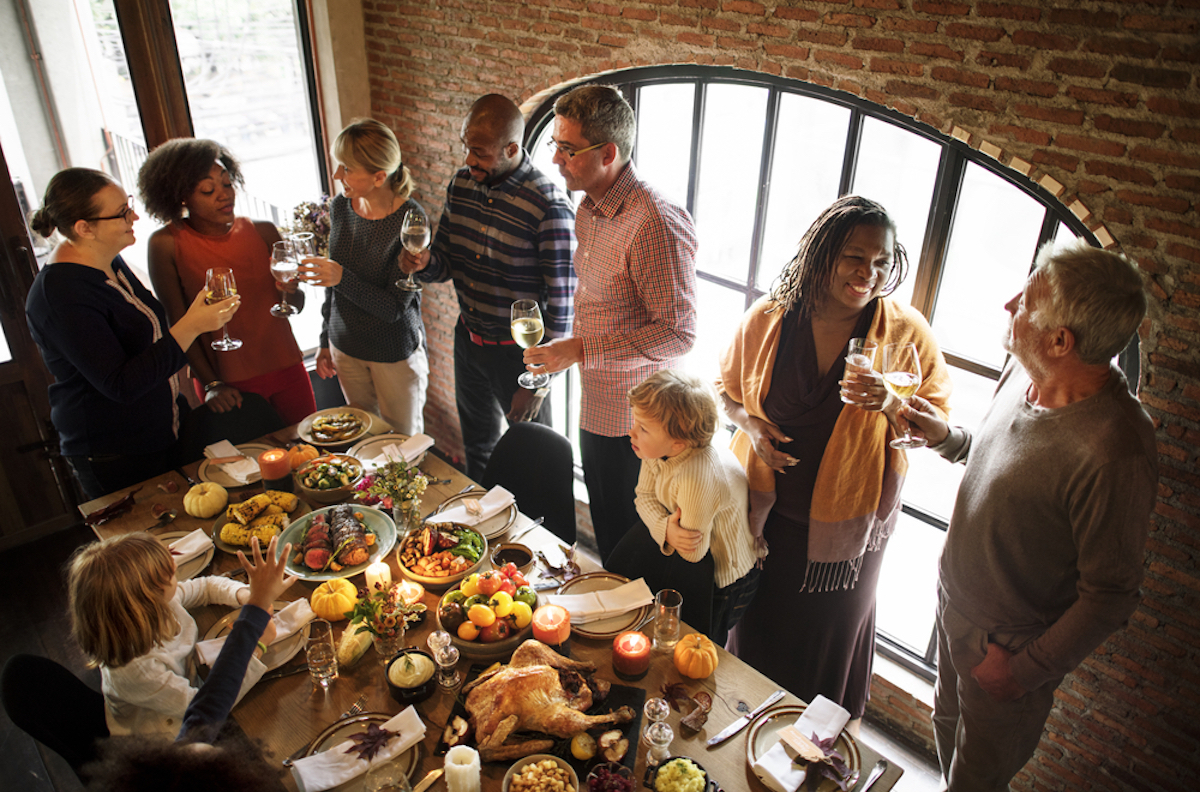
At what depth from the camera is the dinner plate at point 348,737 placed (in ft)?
5.90

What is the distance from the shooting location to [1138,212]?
2.21 metres

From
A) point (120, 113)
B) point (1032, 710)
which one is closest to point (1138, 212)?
point (1032, 710)

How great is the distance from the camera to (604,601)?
7.50 feet

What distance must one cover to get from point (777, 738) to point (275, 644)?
144cm

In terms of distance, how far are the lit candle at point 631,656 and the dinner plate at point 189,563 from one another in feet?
4.72

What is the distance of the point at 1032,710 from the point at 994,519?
64 centimetres

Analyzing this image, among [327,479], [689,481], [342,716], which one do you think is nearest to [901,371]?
[689,481]

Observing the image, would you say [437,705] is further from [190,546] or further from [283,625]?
[190,546]

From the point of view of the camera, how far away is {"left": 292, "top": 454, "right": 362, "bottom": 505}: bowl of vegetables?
2773mm

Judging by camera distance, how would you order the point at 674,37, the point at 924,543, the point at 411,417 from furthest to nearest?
the point at 411,417
the point at 924,543
the point at 674,37

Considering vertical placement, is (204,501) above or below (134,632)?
below

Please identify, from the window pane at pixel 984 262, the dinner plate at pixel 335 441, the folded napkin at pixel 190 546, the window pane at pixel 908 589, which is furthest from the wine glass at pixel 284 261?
the window pane at pixel 908 589

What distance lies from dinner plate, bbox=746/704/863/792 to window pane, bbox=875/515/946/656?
1.70 meters

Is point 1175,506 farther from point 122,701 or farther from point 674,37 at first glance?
point 122,701
